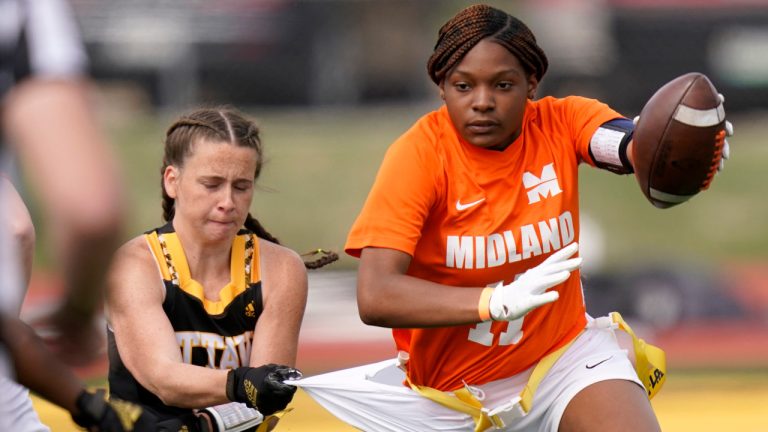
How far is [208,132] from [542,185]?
93 centimetres

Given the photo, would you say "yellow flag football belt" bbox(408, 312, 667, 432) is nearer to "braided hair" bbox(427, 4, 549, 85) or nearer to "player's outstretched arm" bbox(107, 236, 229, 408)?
"player's outstretched arm" bbox(107, 236, 229, 408)

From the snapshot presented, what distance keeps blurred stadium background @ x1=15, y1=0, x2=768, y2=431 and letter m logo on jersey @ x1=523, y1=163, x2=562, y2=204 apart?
7209 millimetres

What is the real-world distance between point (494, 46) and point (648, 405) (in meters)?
1.02

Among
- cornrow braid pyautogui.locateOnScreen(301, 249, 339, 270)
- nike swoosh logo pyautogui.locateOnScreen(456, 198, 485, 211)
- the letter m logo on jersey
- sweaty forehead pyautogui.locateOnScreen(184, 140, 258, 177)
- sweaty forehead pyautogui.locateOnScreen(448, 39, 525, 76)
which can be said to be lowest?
cornrow braid pyautogui.locateOnScreen(301, 249, 339, 270)

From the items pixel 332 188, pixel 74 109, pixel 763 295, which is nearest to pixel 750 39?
pixel 763 295

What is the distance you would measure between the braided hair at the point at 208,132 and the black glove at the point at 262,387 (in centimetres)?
60

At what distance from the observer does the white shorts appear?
3.60 meters

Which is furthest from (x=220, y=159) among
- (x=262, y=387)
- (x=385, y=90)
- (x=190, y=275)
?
(x=385, y=90)

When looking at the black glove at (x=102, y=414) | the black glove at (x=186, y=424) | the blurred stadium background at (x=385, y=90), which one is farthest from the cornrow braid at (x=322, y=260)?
the blurred stadium background at (x=385, y=90)

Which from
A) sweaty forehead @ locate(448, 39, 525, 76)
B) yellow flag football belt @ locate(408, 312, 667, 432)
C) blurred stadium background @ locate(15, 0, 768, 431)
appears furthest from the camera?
blurred stadium background @ locate(15, 0, 768, 431)

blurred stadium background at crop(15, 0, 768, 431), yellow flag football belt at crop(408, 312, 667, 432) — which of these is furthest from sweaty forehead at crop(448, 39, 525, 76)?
blurred stadium background at crop(15, 0, 768, 431)

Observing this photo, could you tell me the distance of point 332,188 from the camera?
41.0 ft

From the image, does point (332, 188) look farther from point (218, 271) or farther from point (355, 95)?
point (218, 271)

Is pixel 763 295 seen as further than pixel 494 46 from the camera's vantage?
Yes
